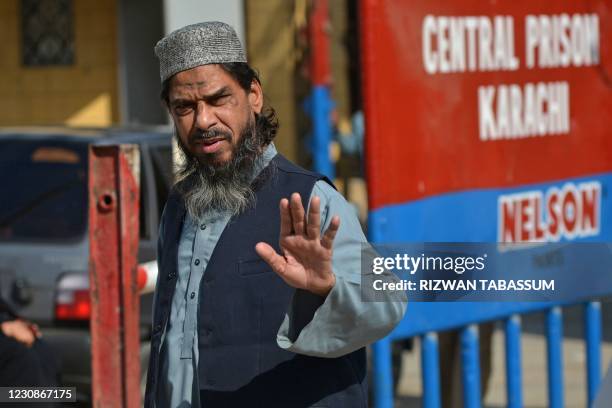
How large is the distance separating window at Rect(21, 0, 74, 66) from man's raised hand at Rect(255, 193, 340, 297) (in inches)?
420

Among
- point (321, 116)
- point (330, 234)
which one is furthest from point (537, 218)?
point (330, 234)

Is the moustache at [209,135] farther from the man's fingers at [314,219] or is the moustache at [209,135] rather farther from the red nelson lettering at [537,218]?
the red nelson lettering at [537,218]

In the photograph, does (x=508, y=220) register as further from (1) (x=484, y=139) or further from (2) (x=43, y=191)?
(2) (x=43, y=191)

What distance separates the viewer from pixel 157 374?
275 cm

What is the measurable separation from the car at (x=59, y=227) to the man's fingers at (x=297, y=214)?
3.19 metres

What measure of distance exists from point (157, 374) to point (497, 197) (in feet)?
6.60

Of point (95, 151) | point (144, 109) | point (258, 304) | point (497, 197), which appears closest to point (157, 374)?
point (258, 304)

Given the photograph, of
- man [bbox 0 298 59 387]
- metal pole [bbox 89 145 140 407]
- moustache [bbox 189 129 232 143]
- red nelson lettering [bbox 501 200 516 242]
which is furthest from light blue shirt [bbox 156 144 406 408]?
red nelson lettering [bbox 501 200 516 242]

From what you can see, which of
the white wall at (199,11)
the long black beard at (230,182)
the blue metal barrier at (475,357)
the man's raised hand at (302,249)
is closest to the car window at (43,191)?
the blue metal barrier at (475,357)

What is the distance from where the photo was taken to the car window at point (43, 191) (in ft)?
18.6

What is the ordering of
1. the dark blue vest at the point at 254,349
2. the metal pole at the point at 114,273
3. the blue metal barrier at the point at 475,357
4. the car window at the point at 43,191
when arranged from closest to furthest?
the dark blue vest at the point at 254,349, the metal pole at the point at 114,273, the blue metal barrier at the point at 475,357, the car window at the point at 43,191

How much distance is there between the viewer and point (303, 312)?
8.34 feet

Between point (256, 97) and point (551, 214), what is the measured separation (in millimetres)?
2080

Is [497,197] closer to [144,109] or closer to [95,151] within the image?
[95,151]
